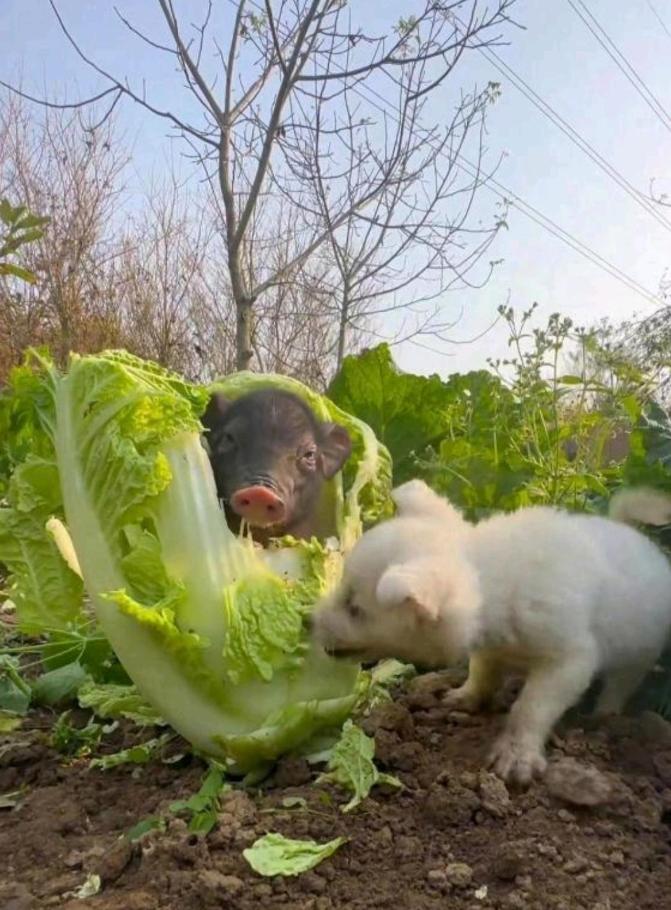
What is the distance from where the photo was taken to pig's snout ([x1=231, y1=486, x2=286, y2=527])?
10.7ft

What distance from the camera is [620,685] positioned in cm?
268

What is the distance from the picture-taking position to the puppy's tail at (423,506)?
8.55ft

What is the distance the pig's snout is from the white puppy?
71cm

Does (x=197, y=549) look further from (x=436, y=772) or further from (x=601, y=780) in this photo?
(x=601, y=780)

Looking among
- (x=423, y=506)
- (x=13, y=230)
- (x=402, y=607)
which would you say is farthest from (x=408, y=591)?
(x=13, y=230)

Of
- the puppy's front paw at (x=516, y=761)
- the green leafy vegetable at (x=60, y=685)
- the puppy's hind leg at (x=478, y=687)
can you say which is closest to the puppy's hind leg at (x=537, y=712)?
the puppy's front paw at (x=516, y=761)

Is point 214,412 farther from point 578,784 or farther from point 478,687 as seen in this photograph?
point 578,784

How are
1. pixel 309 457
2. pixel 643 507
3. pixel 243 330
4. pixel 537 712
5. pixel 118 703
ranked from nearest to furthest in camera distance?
pixel 537 712 < pixel 118 703 < pixel 643 507 < pixel 309 457 < pixel 243 330

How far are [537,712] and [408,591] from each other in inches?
20.2

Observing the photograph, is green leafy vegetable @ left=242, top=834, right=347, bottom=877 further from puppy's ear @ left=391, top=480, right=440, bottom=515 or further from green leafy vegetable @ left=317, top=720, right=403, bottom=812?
puppy's ear @ left=391, top=480, right=440, bottom=515

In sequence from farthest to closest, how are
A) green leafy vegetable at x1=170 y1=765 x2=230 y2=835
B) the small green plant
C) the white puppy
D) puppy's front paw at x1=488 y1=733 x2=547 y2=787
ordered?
the small green plant < the white puppy < puppy's front paw at x1=488 y1=733 x2=547 y2=787 < green leafy vegetable at x1=170 y1=765 x2=230 y2=835

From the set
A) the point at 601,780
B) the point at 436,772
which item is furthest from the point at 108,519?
the point at 601,780

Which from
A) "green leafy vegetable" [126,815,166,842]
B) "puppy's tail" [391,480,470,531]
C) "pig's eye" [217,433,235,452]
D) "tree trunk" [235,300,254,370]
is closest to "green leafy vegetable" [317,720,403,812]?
"green leafy vegetable" [126,815,166,842]

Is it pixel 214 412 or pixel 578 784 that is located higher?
pixel 214 412
